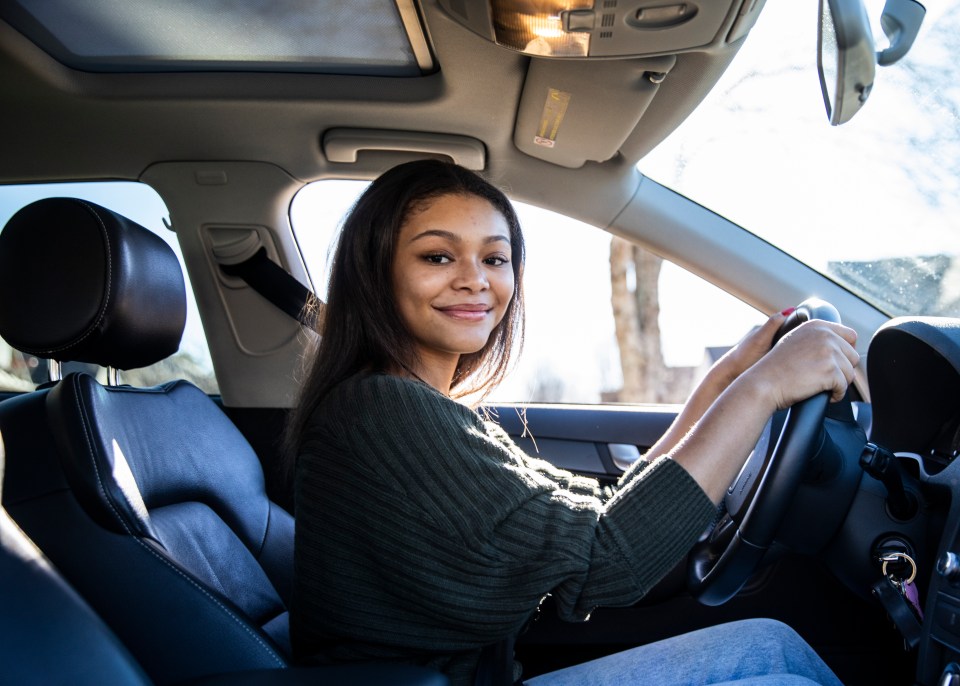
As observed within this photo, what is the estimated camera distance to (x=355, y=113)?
1.99 meters

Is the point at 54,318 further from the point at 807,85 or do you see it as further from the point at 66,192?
the point at 807,85

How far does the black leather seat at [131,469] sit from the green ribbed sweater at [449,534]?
11 cm

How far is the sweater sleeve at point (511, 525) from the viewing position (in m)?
1.04

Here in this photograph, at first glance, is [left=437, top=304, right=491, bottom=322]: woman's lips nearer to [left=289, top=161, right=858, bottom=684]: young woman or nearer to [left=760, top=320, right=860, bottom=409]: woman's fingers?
[left=289, top=161, right=858, bottom=684]: young woman

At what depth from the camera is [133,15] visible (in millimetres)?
1696

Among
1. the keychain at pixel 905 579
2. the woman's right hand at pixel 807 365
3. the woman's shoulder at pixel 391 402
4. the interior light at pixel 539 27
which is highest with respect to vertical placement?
the interior light at pixel 539 27

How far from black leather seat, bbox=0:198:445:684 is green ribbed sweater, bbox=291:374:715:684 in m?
0.11

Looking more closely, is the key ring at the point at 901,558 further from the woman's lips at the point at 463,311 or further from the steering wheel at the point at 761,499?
the woman's lips at the point at 463,311

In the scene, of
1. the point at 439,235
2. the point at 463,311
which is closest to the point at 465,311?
the point at 463,311

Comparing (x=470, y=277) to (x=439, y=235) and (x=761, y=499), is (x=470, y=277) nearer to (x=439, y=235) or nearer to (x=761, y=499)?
(x=439, y=235)

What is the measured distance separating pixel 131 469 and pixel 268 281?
3.26 feet

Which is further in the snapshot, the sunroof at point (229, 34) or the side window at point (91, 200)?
the side window at point (91, 200)

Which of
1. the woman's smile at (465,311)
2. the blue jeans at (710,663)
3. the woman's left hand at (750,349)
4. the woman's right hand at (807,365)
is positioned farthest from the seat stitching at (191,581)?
the woman's left hand at (750,349)

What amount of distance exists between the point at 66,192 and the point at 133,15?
733mm
